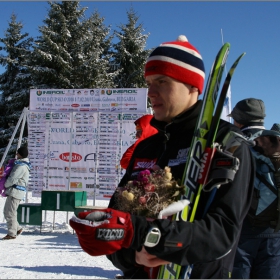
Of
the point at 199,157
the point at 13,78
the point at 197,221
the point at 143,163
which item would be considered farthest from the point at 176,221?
the point at 13,78

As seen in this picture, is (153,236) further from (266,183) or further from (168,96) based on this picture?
(266,183)

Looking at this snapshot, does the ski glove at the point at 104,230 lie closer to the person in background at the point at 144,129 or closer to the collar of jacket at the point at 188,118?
the collar of jacket at the point at 188,118

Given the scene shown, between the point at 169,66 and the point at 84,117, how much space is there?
8500mm

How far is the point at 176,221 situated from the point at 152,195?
17 cm

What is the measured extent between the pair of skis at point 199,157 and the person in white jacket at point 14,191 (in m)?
7.48

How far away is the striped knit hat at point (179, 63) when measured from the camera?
1731mm

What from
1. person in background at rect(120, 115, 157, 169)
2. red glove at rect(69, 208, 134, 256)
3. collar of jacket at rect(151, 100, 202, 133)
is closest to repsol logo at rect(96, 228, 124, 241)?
red glove at rect(69, 208, 134, 256)

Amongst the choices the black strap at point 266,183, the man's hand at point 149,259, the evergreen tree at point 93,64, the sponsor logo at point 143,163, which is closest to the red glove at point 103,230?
the man's hand at point 149,259

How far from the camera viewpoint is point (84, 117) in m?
10.1

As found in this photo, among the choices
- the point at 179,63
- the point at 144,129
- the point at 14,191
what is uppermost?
the point at 179,63

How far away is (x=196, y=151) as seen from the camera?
1.55 meters

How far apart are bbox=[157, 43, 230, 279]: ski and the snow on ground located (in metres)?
4.13

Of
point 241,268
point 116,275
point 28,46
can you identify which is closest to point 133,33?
point 28,46

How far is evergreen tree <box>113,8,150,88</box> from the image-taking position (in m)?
28.4
